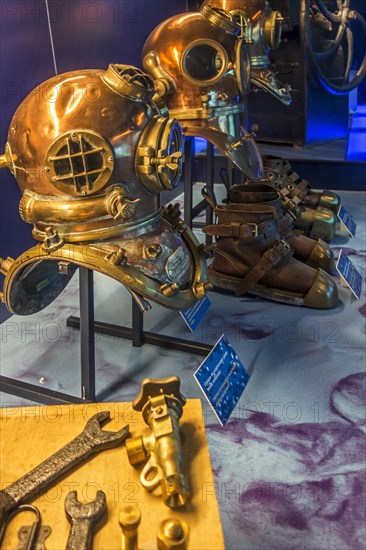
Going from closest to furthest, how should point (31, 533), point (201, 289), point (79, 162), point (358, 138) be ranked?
point (31, 533), point (79, 162), point (201, 289), point (358, 138)

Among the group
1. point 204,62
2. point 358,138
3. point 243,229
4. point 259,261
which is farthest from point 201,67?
point 358,138

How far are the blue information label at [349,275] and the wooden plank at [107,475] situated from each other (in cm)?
141

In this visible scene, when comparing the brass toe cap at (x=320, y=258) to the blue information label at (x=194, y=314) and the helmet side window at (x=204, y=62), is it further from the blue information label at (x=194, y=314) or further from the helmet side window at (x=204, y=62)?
the helmet side window at (x=204, y=62)

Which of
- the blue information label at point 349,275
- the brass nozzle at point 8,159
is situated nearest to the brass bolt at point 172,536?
the brass nozzle at point 8,159

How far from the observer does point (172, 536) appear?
80 centimetres

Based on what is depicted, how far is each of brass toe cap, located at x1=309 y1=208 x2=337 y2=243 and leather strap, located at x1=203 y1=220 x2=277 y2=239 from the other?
732mm

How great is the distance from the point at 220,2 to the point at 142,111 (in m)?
1.44

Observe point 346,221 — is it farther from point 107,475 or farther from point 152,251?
point 107,475

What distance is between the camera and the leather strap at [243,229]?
2.25 metres

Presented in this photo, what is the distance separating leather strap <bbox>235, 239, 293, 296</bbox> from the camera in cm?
233

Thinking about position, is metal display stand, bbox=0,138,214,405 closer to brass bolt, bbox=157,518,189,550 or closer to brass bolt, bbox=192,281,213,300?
brass bolt, bbox=192,281,213,300

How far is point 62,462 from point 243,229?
54.5 inches

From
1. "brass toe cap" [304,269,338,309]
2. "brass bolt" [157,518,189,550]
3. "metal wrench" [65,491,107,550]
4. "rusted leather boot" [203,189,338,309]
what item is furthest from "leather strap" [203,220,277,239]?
"brass bolt" [157,518,189,550]

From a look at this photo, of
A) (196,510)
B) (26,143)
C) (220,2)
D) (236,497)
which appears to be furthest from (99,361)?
(220,2)
